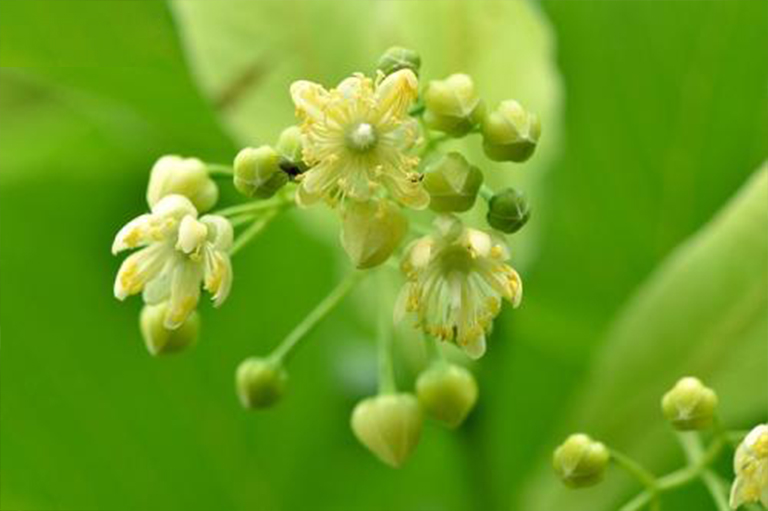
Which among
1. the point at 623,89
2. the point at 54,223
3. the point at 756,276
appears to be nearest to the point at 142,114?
the point at 54,223

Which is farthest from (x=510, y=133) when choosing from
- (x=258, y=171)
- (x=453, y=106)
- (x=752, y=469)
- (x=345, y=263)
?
(x=345, y=263)

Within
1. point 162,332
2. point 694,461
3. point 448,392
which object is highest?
point 162,332

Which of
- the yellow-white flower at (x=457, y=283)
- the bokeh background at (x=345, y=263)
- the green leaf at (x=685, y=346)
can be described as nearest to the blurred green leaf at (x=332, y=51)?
the bokeh background at (x=345, y=263)

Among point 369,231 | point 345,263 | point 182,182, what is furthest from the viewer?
point 345,263

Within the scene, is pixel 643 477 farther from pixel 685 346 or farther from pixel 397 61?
pixel 397 61

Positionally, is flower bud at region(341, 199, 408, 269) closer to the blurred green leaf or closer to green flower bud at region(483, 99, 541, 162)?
green flower bud at region(483, 99, 541, 162)

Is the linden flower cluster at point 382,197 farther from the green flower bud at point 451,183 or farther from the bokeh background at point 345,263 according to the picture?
the bokeh background at point 345,263

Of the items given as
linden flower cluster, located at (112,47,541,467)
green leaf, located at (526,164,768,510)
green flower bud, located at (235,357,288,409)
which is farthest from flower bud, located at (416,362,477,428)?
green leaf, located at (526,164,768,510)
